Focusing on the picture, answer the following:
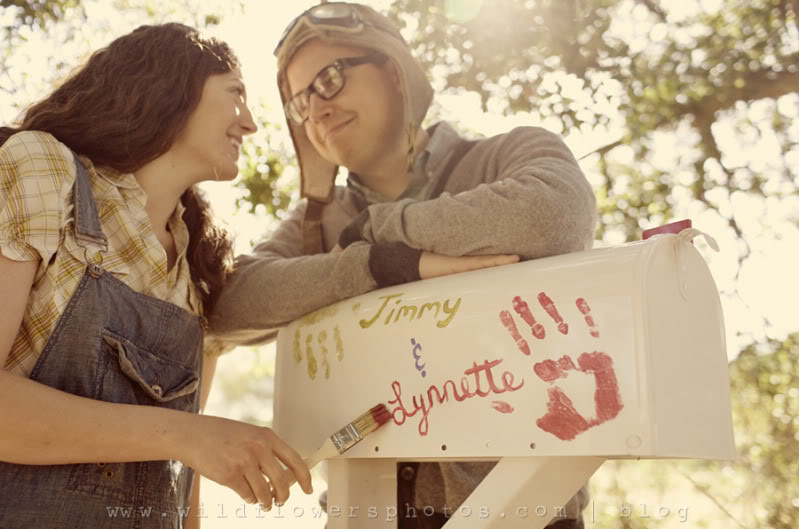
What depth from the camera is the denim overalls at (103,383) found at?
118cm

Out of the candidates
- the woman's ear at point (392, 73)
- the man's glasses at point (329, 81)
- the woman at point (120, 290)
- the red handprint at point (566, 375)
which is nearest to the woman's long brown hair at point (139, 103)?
the woman at point (120, 290)

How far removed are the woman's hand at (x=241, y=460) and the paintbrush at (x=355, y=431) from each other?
0.19ft

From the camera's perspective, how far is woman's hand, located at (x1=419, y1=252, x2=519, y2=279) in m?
1.24

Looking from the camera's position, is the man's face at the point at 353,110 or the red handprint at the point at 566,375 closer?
the red handprint at the point at 566,375

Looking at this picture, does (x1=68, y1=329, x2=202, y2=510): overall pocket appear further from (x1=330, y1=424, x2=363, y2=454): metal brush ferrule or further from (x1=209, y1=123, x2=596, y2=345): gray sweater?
Result: (x1=330, y1=424, x2=363, y2=454): metal brush ferrule

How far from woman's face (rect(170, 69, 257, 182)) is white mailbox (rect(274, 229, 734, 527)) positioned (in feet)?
1.74

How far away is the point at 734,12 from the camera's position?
3137 millimetres

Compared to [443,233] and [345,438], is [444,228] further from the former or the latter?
[345,438]

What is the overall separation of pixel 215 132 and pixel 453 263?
646 millimetres

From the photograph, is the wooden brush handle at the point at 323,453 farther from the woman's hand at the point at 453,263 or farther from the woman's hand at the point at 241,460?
the woman's hand at the point at 453,263

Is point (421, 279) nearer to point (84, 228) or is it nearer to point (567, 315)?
point (567, 315)

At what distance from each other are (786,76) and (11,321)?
306cm

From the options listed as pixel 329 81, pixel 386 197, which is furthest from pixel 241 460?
pixel 329 81

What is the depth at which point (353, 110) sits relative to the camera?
1846 mm
